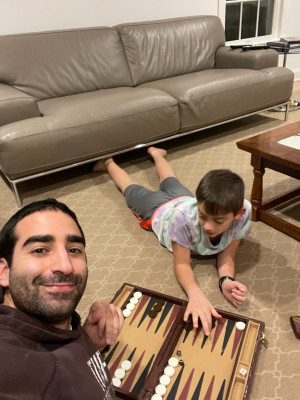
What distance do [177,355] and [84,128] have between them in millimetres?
1680

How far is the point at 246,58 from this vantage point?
3414 mm

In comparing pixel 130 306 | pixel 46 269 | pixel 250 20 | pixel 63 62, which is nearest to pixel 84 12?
pixel 63 62

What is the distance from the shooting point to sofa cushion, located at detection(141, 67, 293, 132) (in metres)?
2.93

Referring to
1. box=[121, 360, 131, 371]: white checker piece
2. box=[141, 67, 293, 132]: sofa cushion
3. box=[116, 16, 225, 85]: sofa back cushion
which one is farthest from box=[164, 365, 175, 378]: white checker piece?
box=[116, 16, 225, 85]: sofa back cushion

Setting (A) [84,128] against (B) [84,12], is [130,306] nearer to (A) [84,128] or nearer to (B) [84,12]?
(A) [84,128]

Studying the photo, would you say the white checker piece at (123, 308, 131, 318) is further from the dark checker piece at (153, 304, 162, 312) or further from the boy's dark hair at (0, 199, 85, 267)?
the boy's dark hair at (0, 199, 85, 267)

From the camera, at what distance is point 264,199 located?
2340 millimetres

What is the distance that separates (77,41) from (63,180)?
1248 millimetres

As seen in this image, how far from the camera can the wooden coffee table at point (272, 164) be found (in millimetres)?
1857

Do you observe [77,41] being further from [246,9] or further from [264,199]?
[246,9]

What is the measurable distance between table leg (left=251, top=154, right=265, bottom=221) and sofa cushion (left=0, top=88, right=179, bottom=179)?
1.02 meters

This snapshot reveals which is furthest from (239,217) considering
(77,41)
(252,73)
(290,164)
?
(77,41)

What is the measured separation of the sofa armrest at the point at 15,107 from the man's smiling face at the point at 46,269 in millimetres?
1621

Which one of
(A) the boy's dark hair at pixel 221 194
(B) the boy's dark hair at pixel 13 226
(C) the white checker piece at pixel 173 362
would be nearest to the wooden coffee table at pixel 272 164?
(A) the boy's dark hair at pixel 221 194
